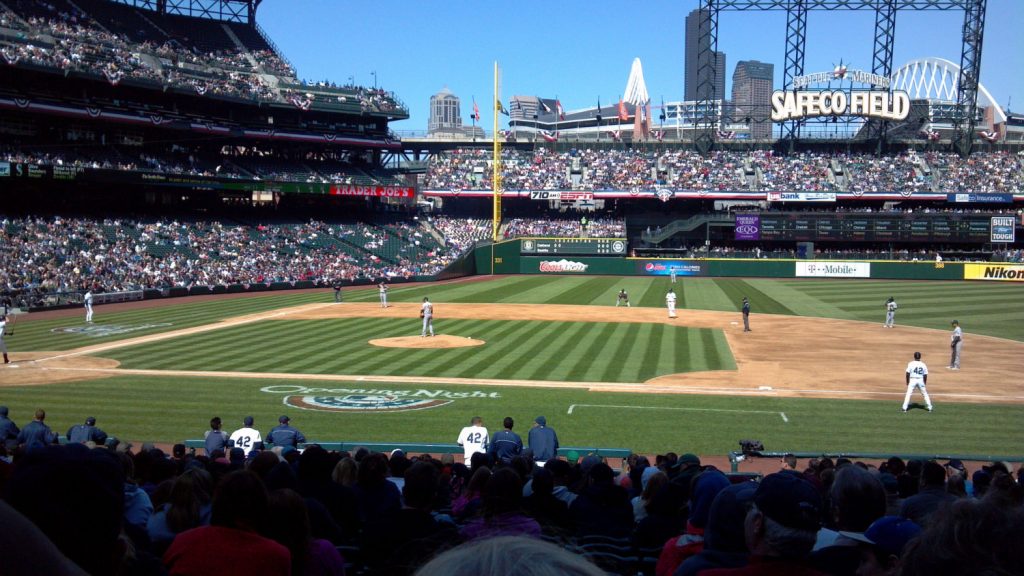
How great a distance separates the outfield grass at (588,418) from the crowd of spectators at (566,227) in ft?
191

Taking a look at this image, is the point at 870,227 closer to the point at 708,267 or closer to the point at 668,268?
the point at 708,267

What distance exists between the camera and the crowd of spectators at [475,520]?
91.6 inches

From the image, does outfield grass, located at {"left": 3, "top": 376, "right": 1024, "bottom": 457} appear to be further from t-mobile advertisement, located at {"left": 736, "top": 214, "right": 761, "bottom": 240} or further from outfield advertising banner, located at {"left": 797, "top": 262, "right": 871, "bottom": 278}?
t-mobile advertisement, located at {"left": 736, "top": 214, "right": 761, "bottom": 240}

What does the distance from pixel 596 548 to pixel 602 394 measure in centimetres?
1637

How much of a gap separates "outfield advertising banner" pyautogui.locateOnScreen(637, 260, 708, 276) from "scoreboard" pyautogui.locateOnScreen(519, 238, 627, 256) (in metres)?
2.58

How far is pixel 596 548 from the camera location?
604 cm

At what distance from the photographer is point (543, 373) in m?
25.4

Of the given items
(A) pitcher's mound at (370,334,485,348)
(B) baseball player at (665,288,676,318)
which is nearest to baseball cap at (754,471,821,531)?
(A) pitcher's mound at (370,334,485,348)

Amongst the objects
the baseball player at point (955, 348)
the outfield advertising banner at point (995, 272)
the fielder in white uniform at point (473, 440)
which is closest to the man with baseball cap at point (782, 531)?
the fielder in white uniform at point (473, 440)

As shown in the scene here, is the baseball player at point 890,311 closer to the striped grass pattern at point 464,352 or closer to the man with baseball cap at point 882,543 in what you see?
the striped grass pattern at point 464,352

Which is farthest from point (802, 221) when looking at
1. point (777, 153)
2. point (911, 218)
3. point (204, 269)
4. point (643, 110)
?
point (204, 269)

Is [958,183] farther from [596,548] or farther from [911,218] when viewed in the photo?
[596,548]

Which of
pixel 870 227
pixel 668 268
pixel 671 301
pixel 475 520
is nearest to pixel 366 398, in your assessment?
pixel 475 520

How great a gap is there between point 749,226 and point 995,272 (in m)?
20.2
